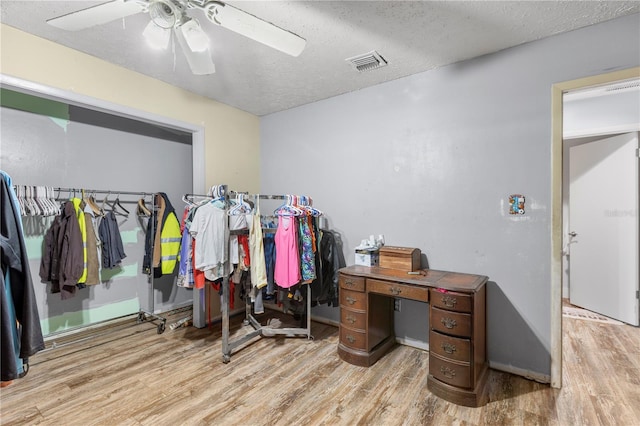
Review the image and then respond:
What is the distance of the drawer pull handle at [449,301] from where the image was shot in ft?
6.95

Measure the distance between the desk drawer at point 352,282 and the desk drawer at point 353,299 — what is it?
4 cm

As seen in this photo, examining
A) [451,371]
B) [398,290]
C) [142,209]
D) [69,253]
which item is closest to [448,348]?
[451,371]

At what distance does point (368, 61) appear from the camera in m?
2.61

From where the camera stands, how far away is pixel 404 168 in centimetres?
297

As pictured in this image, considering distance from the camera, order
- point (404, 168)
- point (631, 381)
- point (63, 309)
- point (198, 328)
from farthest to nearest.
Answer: point (198, 328), point (63, 309), point (404, 168), point (631, 381)

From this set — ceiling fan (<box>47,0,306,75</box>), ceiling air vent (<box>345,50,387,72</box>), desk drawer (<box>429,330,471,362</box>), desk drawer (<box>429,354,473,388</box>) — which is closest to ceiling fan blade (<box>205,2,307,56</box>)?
ceiling fan (<box>47,0,306,75</box>)

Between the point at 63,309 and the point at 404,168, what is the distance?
3.81m

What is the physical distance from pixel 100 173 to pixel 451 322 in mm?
3876

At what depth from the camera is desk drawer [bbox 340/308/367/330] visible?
257 cm

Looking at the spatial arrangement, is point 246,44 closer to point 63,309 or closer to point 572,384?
point 63,309

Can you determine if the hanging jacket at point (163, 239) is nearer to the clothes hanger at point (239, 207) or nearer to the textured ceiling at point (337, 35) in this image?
the clothes hanger at point (239, 207)

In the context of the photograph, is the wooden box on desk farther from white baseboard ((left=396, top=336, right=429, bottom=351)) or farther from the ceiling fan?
the ceiling fan

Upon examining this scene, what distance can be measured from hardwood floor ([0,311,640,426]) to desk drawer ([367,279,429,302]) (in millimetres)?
652

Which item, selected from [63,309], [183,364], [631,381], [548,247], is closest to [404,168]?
[548,247]
